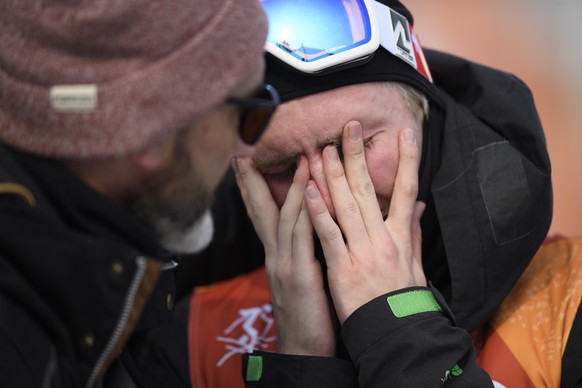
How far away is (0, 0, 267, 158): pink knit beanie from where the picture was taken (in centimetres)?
147

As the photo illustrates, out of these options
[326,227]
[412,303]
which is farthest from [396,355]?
[326,227]

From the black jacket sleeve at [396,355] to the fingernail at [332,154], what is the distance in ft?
1.35

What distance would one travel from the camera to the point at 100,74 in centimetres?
148

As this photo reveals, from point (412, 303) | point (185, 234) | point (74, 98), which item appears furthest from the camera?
point (412, 303)

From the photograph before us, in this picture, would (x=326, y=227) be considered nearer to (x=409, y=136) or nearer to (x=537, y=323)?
(x=409, y=136)

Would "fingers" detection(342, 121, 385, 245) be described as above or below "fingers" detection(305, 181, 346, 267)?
above

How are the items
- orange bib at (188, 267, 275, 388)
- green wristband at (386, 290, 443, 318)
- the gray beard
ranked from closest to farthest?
the gray beard
green wristband at (386, 290, 443, 318)
orange bib at (188, 267, 275, 388)

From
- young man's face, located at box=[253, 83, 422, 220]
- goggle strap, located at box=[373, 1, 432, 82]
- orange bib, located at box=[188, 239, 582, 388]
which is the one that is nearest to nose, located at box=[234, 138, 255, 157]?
young man's face, located at box=[253, 83, 422, 220]

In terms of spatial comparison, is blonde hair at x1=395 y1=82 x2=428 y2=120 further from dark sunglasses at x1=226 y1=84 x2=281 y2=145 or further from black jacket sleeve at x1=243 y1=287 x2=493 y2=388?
dark sunglasses at x1=226 y1=84 x2=281 y2=145

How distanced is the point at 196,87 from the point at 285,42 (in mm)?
738

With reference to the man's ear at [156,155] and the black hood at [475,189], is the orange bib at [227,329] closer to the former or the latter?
the black hood at [475,189]

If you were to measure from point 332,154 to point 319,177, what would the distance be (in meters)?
0.09

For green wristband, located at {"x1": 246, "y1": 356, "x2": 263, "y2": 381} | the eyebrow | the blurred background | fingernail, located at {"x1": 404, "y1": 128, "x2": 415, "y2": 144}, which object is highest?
fingernail, located at {"x1": 404, "y1": 128, "x2": 415, "y2": 144}

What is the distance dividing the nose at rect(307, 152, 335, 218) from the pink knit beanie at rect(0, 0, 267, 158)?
74 centimetres
